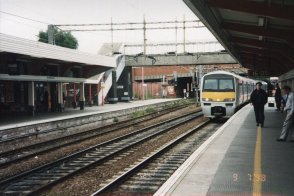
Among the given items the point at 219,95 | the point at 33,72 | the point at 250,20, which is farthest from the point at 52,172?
the point at 33,72

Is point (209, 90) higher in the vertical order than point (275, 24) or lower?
lower

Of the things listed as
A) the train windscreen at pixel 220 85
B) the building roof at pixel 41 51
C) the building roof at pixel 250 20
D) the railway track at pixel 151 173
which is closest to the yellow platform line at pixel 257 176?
the railway track at pixel 151 173

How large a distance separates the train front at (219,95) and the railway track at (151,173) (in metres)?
7.85

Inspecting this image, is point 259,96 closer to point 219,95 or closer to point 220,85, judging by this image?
point 219,95

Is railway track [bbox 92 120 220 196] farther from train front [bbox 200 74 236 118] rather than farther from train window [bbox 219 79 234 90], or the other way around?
train window [bbox 219 79 234 90]

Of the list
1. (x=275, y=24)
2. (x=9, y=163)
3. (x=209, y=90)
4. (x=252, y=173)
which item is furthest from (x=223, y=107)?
(x=252, y=173)

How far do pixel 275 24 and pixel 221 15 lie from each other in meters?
2.06

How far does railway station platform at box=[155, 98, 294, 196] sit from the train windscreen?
1107cm

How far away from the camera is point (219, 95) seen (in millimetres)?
23344

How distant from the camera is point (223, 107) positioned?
76.5 ft

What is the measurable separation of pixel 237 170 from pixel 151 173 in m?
2.88

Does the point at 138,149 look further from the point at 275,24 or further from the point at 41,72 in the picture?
the point at 41,72

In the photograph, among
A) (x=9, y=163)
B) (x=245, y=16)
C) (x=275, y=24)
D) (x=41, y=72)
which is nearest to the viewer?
(x=9, y=163)

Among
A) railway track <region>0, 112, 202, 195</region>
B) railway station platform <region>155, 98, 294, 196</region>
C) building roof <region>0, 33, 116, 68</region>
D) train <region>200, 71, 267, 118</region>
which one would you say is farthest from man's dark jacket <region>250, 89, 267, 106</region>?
building roof <region>0, 33, 116, 68</region>
